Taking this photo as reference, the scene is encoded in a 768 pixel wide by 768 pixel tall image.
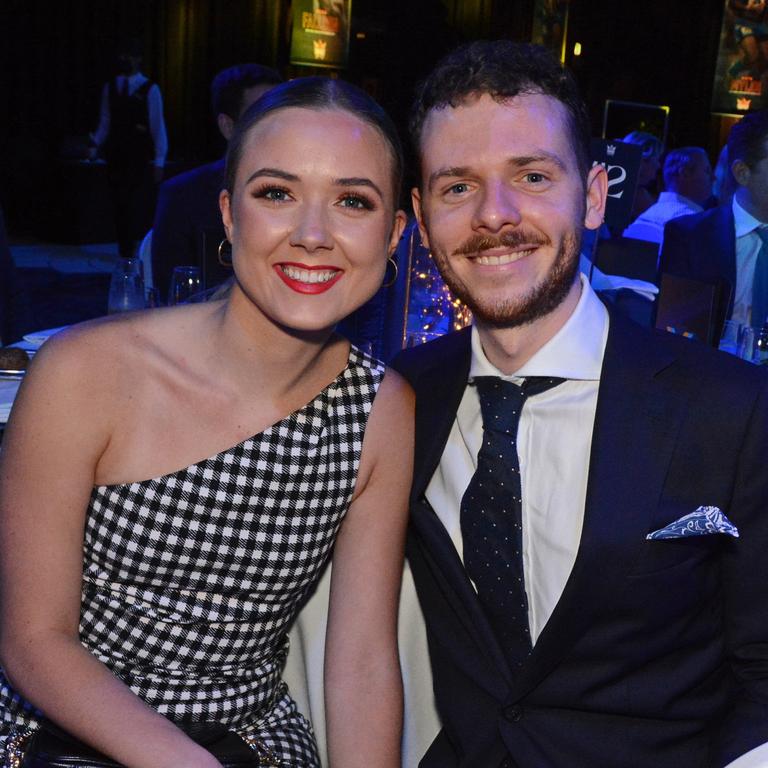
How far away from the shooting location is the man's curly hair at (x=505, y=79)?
1.70 meters

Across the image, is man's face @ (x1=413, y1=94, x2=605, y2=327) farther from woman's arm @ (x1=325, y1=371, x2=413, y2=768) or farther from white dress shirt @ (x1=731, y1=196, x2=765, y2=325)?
white dress shirt @ (x1=731, y1=196, x2=765, y2=325)

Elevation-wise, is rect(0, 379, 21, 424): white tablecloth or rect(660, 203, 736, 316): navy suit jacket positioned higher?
rect(660, 203, 736, 316): navy suit jacket

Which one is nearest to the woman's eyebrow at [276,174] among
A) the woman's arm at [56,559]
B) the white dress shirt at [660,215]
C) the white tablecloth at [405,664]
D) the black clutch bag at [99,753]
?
the woman's arm at [56,559]

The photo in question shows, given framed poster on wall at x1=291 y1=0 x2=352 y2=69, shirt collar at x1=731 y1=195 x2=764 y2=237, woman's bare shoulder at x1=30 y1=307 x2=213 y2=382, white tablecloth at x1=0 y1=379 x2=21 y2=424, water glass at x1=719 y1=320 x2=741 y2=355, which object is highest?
framed poster on wall at x1=291 y1=0 x2=352 y2=69

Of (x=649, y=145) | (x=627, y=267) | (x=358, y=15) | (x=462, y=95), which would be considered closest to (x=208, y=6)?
(x=358, y=15)

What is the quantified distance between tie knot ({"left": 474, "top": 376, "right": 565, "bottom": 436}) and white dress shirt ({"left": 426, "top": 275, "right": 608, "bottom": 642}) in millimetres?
12

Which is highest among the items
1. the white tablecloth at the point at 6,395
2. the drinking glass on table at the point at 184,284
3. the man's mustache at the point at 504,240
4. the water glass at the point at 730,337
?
the man's mustache at the point at 504,240

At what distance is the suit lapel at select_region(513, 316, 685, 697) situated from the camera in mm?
1486

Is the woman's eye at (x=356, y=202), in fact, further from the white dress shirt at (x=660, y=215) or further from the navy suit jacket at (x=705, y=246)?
the white dress shirt at (x=660, y=215)

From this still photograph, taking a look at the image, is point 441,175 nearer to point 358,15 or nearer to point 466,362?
point 466,362

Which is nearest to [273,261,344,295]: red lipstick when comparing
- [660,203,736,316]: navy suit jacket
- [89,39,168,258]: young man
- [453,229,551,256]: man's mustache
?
[453,229,551,256]: man's mustache

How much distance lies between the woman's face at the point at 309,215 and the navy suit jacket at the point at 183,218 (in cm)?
273

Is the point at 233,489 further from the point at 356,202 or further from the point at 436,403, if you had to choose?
the point at 356,202

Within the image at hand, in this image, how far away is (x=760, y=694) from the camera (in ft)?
4.99
